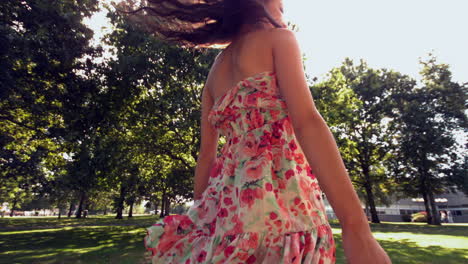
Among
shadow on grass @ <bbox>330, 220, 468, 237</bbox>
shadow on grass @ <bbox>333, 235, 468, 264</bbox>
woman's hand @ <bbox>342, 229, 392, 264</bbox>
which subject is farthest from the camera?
shadow on grass @ <bbox>330, 220, 468, 237</bbox>

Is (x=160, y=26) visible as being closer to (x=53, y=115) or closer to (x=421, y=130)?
(x=53, y=115)

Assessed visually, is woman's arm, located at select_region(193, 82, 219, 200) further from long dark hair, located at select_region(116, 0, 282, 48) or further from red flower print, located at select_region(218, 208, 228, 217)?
red flower print, located at select_region(218, 208, 228, 217)

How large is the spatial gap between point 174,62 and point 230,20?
43.8 feet

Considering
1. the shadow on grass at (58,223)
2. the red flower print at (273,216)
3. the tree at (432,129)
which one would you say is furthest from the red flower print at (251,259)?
the tree at (432,129)

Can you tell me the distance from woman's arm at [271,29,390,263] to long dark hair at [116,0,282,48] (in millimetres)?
341

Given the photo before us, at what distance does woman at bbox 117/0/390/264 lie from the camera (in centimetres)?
109

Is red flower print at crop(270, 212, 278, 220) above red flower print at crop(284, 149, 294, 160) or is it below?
below

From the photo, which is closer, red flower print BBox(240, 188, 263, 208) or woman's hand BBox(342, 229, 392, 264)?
woman's hand BBox(342, 229, 392, 264)

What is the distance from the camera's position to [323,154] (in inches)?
42.8

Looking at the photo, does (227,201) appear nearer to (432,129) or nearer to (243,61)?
(243,61)

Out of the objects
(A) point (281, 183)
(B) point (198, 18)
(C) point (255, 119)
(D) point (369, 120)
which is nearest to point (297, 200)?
(A) point (281, 183)

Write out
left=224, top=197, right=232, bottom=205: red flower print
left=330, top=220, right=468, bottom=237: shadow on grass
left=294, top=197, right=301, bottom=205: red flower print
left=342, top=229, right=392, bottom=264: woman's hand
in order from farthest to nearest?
1. left=330, top=220, right=468, bottom=237: shadow on grass
2. left=224, top=197, right=232, bottom=205: red flower print
3. left=294, top=197, right=301, bottom=205: red flower print
4. left=342, top=229, right=392, bottom=264: woman's hand

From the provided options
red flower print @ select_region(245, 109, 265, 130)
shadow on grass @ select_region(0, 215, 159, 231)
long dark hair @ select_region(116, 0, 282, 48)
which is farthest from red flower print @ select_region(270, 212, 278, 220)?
shadow on grass @ select_region(0, 215, 159, 231)

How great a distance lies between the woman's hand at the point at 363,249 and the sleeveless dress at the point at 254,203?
182mm
